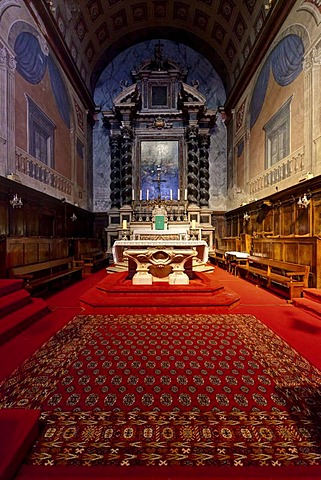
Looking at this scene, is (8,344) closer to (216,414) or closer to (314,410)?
(216,414)

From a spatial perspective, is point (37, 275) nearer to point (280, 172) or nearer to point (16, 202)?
point (16, 202)

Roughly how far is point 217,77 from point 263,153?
7.26 m

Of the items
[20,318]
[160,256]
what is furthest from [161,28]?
[20,318]

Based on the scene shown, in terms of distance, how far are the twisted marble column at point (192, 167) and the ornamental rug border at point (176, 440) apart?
37.1ft

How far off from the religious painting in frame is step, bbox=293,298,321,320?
896cm

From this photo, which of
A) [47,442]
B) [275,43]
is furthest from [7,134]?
[275,43]

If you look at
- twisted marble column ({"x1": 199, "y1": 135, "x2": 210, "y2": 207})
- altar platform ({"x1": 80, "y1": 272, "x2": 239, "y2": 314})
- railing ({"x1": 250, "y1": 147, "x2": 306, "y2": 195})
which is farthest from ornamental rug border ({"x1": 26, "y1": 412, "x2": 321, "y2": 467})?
twisted marble column ({"x1": 199, "y1": 135, "x2": 210, "y2": 207})

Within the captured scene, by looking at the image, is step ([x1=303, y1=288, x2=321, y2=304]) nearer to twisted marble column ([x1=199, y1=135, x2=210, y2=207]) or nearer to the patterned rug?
the patterned rug

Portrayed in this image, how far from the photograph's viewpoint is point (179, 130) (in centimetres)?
1308

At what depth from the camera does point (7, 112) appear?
6520 millimetres

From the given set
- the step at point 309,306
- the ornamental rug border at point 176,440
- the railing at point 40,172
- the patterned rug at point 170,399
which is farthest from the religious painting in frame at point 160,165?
the ornamental rug border at point 176,440

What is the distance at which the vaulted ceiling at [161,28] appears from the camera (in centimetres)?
893

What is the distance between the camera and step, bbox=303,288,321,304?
4669 mm

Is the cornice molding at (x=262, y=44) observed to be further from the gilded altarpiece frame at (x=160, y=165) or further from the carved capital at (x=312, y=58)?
the gilded altarpiece frame at (x=160, y=165)
